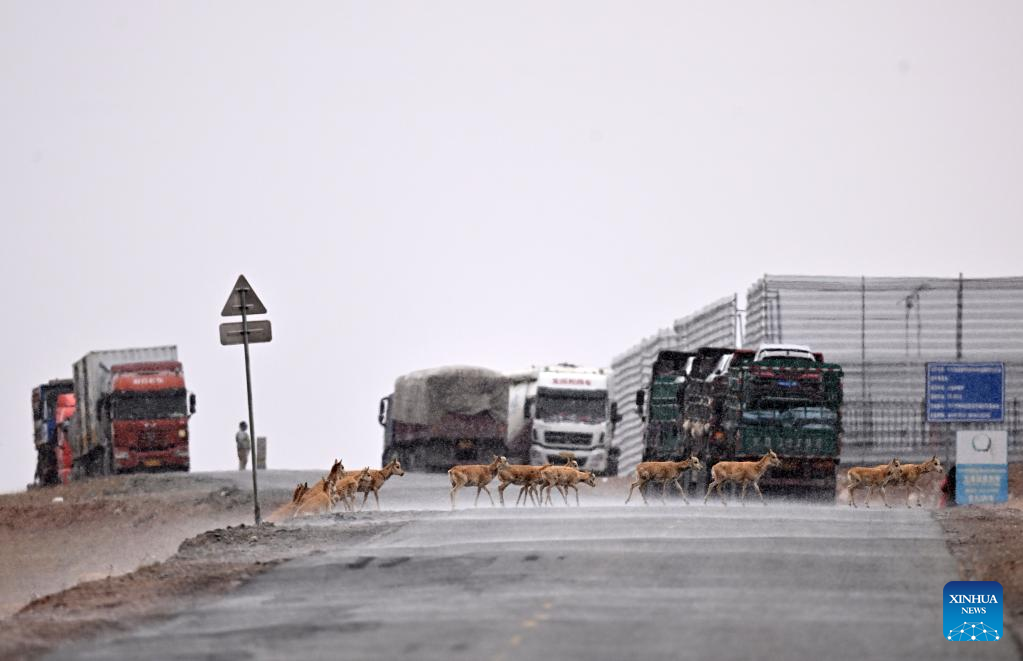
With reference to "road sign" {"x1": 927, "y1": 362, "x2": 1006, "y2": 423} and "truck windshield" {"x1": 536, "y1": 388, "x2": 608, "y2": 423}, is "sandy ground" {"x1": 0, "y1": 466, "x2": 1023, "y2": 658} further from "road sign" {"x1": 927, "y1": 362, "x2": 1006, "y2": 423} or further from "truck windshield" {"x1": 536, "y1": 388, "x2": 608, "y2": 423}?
"truck windshield" {"x1": 536, "y1": 388, "x2": 608, "y2": 423}

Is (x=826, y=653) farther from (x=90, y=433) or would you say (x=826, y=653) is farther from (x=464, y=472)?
(x=90, y=433)

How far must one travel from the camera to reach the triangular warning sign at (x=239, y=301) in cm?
3072

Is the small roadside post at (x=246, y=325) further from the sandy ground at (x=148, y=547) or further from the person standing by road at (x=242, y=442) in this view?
the person standing by road at (x=242, y=442)

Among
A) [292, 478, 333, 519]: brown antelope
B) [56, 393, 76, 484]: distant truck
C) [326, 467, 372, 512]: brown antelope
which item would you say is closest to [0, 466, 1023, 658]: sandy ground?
[292, 478, 333, 519]: brown antelope

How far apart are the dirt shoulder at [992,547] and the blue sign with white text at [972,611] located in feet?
0.43

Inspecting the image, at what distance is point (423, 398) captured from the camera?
2552 inches

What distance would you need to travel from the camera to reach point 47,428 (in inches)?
3103

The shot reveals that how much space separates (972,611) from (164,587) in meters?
7.76

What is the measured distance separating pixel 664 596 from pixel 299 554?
7160 millimetres

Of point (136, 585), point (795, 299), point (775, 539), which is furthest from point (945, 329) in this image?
point (136, 585)

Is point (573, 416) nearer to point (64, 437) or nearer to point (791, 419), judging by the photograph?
point (791, 419)

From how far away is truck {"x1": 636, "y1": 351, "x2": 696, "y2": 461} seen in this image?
4556cm

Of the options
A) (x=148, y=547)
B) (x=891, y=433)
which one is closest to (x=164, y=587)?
(x=148, y=547)

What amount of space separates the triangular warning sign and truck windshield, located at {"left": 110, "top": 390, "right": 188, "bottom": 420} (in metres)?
34.0
